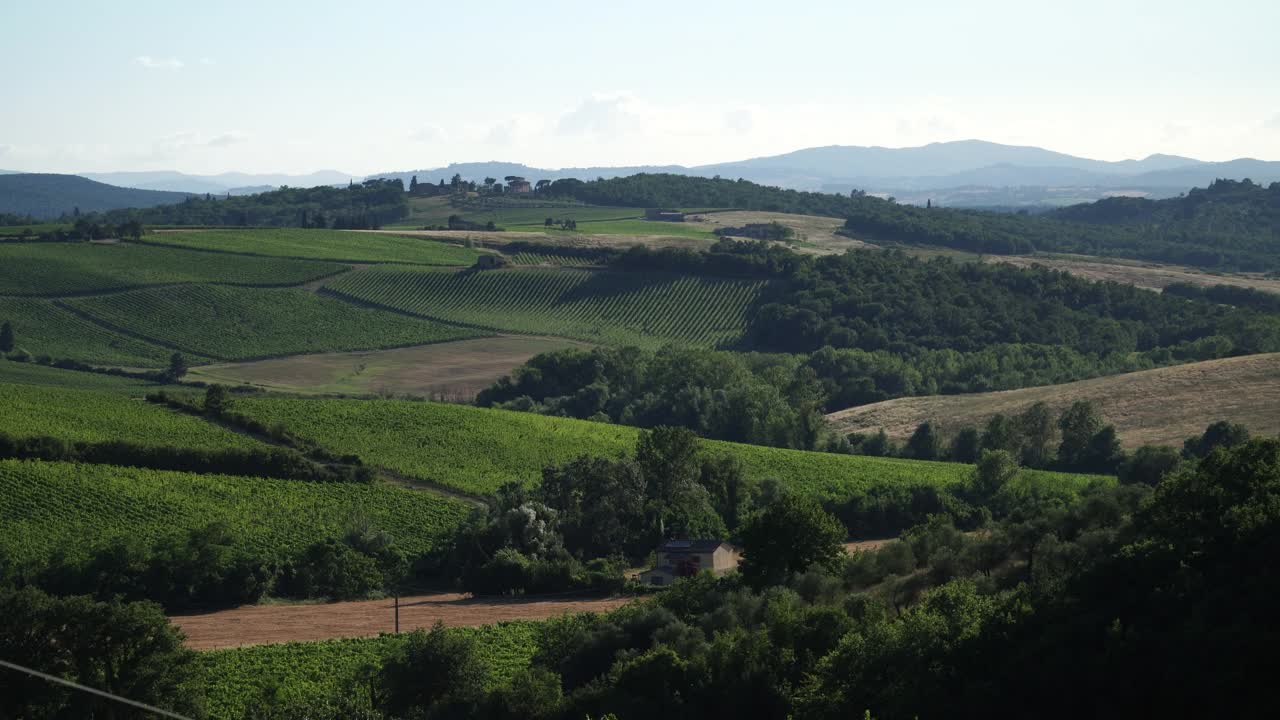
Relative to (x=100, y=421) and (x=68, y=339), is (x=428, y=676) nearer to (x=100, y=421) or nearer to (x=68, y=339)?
(x=100, y=421)

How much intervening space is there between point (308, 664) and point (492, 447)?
29.9 meters

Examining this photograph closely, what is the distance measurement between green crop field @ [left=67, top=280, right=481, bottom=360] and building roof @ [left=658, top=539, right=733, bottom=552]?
205 ft

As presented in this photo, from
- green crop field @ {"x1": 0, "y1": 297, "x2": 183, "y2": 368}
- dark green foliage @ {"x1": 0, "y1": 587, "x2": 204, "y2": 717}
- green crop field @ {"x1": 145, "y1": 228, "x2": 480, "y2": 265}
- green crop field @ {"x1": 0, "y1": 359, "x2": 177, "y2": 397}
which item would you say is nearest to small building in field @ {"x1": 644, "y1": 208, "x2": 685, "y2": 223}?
green crop field @ {"x1": 145, "y1": 228, "x2": 480, "y2": 265}

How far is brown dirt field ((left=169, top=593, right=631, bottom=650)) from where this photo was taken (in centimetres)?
4562

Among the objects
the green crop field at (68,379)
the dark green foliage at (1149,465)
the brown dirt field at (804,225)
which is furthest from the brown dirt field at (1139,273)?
the green crop field at (68,379)

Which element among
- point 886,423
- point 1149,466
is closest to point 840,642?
point 1149,466

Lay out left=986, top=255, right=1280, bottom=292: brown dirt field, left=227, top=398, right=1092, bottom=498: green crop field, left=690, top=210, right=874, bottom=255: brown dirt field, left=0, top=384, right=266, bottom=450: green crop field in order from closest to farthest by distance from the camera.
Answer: left=0, top=384, right=266, bottom=450: green crop field < left=227, top=398, right=1092, bottom=498: green crop field < left=986, top=255, right=1280, bottom=292: brown dirt field < left=690, top=210, right=874, bottom=255: brown dirt field

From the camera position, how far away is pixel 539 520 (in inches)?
2218

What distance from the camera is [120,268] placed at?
416ft

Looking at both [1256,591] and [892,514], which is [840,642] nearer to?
[1256,591]

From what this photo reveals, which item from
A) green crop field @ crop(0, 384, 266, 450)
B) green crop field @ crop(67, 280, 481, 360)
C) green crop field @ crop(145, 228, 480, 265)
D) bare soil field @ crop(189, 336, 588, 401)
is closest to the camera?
green crop field @ crop(0, 384, 266, 450)

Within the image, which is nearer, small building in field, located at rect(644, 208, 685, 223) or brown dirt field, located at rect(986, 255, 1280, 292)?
brown dirt field, located at rect(986, 255, 1280, 292)

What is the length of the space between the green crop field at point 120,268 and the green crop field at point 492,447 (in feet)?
176

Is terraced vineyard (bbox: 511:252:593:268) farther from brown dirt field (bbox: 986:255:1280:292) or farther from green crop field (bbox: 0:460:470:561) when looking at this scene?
green crop field (bbox: 0:460:470:561)
